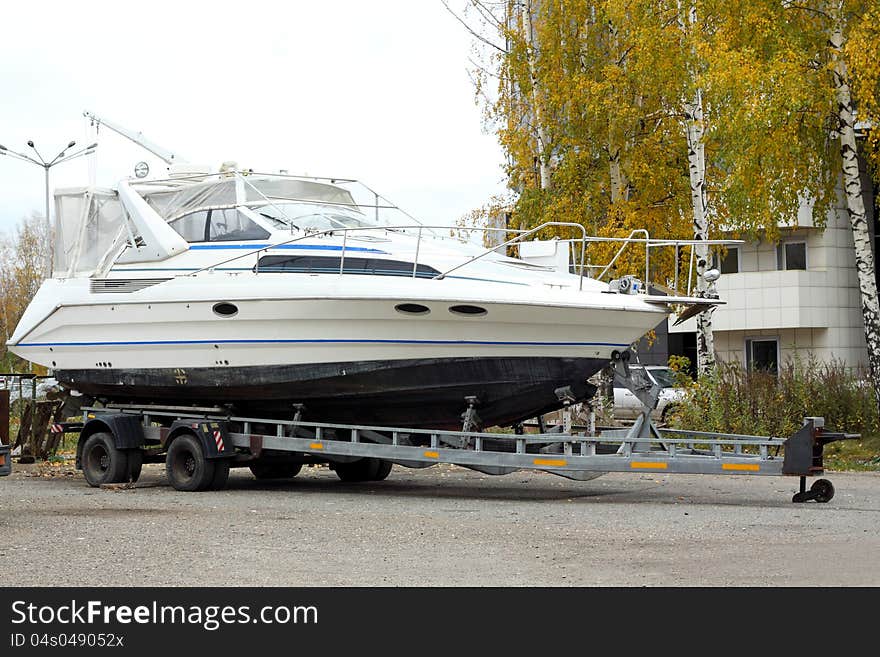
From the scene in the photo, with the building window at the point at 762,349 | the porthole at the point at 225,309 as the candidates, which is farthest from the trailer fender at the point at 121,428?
the building window at the point at 762,349

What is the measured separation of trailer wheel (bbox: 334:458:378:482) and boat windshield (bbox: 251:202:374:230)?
3.21 m

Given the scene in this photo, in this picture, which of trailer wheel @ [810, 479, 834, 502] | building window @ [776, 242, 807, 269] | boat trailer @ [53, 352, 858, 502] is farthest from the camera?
building window @ [776, 242, 807, 269]

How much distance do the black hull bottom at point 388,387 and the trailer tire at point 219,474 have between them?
0.79 m

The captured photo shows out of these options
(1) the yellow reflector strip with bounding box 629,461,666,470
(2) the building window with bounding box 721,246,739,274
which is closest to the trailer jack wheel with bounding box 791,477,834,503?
(1) the yellow reflector strip with bounding box 629,461,666,470

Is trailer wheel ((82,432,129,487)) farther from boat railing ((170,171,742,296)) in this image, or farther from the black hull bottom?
boat railing ((170,171,742,296))

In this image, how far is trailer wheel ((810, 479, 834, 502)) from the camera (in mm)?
12203

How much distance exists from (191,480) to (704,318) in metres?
10.3

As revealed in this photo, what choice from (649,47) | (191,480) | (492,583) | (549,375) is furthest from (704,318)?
(492,583)

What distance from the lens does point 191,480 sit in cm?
1432

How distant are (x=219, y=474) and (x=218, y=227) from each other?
9.66 ft

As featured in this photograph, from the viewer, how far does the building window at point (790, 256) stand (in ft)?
121

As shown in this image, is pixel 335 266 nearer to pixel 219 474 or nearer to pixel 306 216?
pixel 306 216

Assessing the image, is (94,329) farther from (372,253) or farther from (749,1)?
(749,1)

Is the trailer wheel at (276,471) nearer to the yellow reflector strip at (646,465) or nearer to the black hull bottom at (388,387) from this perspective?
the black hull bottom at (388,387)
